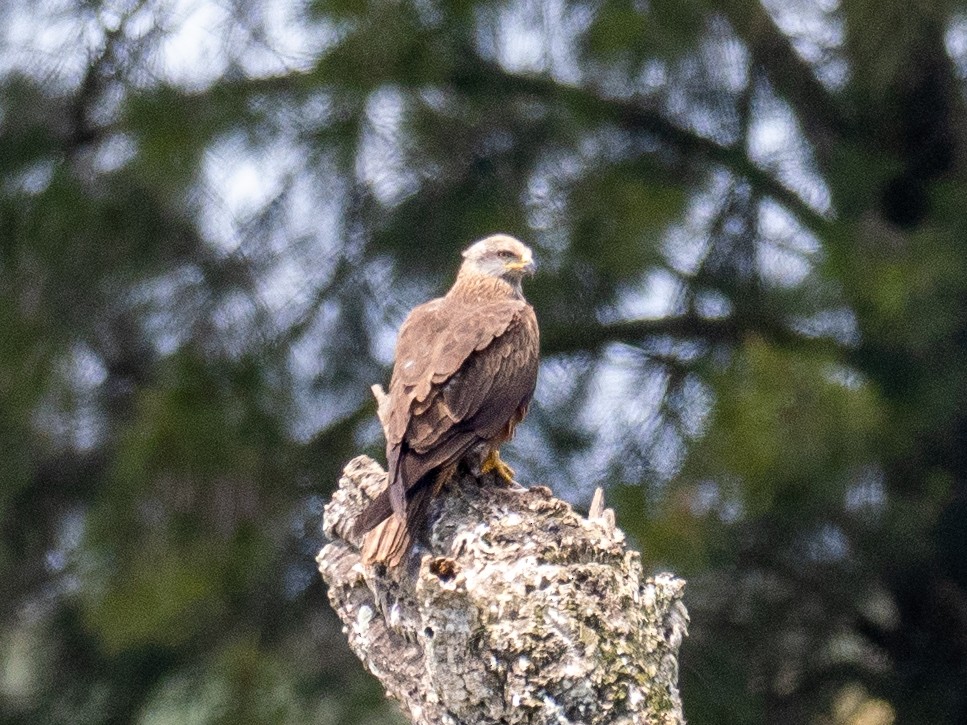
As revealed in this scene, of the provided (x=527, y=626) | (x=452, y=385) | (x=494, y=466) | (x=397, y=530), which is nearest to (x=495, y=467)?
(x=494, y=466)

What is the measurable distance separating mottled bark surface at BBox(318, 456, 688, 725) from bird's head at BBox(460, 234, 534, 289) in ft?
4.90

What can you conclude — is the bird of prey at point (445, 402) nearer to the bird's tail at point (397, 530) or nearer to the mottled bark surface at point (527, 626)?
the bird's tail at point (397, 530)

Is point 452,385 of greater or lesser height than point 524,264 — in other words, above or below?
below

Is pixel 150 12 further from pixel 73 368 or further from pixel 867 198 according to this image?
pixel 867 198

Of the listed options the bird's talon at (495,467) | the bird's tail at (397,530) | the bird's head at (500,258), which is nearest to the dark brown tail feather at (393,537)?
the bird's tail at (397,530)

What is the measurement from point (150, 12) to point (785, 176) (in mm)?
2230

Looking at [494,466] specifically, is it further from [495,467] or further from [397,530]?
[397,530]

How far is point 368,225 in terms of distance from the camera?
455 centimetres

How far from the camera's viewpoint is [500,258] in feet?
13.9

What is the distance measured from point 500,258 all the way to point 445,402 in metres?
1.10

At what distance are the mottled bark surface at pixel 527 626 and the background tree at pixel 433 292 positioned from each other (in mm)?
1468

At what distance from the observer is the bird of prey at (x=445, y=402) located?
2871 millimetres

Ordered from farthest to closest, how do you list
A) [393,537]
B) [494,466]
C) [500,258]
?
[500,258]
[494,466]
[393,537]

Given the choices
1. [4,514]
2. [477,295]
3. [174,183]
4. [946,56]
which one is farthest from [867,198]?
[4,514]
